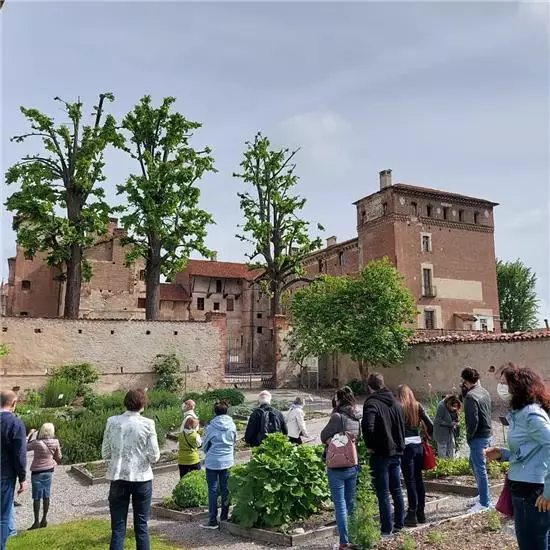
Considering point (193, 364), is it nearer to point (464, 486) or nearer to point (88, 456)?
point (88, 456)

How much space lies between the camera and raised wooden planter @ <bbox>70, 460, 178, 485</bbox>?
11.4 metres

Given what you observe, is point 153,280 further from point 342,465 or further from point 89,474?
point 342,465

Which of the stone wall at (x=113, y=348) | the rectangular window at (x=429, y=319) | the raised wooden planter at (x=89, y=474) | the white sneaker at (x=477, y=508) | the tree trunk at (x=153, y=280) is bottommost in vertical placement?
the raised wooden planter at (x=89, y=474)

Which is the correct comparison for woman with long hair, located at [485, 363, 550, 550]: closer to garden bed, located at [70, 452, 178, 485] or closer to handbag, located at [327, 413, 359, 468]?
handbag, located at [327, 413, 359, 468]

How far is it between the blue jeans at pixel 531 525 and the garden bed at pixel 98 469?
924cm

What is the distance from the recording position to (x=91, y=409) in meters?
19.4

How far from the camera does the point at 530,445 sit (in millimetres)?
4133

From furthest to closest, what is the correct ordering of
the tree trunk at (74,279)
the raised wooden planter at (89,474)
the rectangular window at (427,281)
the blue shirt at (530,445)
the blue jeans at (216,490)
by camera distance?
the rectangular window at (427,281)
the tree trunk at (74,279)
the raised wooden planter at (89,474)
the blue jeans at (216,490)
the blue shirt at (530,445)

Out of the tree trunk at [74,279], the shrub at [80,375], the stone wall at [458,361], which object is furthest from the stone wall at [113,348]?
the stone wall at [458,361]

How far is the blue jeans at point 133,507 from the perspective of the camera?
5.64 m

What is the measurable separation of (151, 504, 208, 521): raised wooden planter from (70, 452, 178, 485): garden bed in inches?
123

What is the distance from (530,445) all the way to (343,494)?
273 cm

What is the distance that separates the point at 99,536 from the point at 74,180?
22135mm

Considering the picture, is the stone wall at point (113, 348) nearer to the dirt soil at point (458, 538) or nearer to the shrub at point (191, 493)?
the shrub at point (191, 493)
